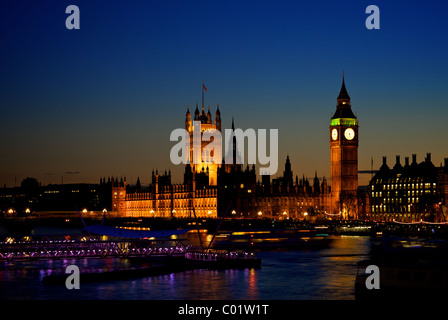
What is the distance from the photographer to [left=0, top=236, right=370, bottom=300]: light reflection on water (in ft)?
156

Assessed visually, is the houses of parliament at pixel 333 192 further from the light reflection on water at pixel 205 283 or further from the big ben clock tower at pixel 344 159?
the light reflection on water at pixel 205 283

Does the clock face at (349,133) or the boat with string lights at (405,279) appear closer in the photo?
the boat with string lights at (405,279)

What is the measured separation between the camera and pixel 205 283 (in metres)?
52.2

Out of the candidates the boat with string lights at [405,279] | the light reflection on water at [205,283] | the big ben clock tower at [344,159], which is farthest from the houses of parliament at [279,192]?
the boat with string lights at [405,279]

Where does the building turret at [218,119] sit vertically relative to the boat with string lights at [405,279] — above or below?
above

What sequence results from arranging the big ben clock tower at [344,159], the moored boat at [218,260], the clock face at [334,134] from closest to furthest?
the moored boat at [218,260], the big ben clock tower at [344,159], the clock face at [334,134]

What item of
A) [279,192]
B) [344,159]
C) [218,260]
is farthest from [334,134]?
[218,260]

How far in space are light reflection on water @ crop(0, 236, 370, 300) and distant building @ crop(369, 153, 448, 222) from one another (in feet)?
250

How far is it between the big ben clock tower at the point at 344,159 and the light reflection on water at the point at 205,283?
8334 cm

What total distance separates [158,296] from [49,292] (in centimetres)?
704

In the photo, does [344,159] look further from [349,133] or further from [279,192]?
[279,192]

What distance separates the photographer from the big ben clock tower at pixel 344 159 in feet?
500
